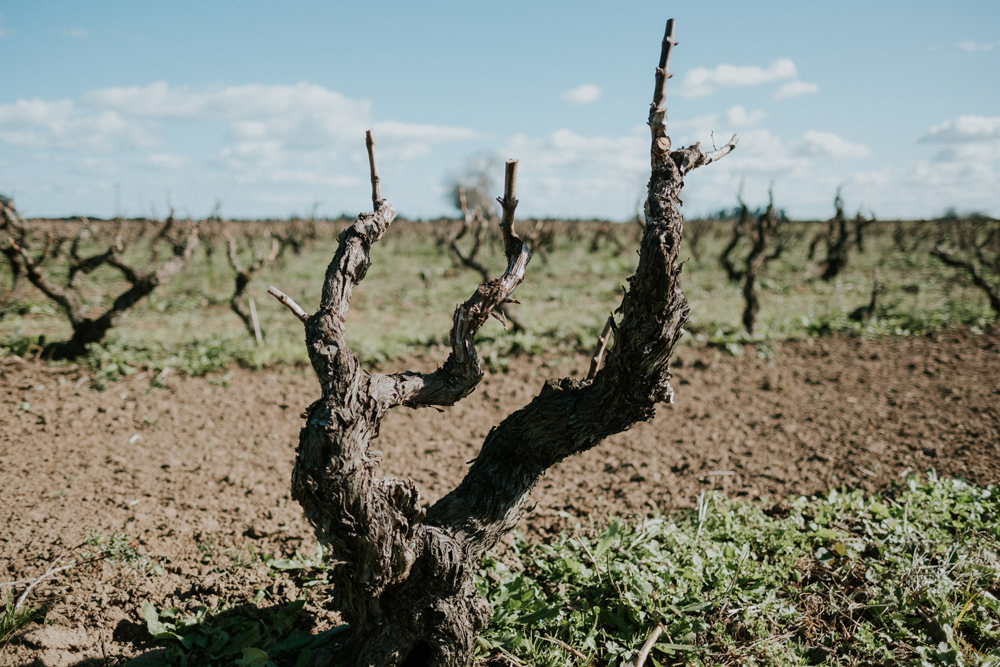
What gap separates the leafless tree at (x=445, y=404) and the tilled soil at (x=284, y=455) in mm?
961

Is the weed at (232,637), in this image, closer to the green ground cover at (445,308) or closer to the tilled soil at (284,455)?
the tilled soil at (284,455)

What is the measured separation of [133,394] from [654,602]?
622 cm

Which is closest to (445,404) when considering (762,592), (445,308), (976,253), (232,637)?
(232,637)

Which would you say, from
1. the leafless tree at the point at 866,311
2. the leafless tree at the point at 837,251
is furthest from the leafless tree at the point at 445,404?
the leafless tree at the point at 837,251

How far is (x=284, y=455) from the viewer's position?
17.6 feet

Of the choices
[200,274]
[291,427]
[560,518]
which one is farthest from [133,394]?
[200,274]

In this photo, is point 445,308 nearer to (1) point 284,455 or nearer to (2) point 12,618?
(1) point 284,455

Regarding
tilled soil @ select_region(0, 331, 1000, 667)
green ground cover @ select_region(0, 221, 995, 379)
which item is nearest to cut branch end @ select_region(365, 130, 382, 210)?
tilled soil @ select_region(0, 331, 1000, 667)

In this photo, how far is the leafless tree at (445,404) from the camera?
7.58 feet

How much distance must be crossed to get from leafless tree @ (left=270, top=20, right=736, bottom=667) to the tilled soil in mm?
961

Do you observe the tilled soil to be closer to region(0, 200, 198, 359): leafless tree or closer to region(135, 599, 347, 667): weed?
region(135, 599, 347, 667): weed

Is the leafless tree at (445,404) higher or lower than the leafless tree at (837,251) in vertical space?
lower

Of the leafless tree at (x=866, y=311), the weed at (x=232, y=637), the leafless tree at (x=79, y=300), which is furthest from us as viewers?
the leafless tree at (x=866, y=311)

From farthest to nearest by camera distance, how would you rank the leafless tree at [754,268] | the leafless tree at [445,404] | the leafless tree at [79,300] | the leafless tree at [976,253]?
1. the leafless tree at [976,253]
2. the leafless tree at [754,268]
3. the leafless tree at [79,300]
4. the leafless tree at [445,404]
